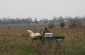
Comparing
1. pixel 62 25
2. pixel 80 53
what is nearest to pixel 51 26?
pixel 62 25

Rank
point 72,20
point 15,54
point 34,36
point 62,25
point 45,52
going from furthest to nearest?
point 62,25
point 72,20
point 34,36
point 15,54
point 45,52

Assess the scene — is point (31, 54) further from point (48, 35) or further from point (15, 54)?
point (48, 35)

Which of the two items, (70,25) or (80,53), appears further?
(70,25)

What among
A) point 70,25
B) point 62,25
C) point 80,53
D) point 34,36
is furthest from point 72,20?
point 80,53

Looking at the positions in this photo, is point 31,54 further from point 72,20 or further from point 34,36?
point 72,20

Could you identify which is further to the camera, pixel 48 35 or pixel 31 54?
pixel 48 35

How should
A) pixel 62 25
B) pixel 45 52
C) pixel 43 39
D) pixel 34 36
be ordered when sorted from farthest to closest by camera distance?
1. pixel 62 25
2. pixel 34 36
3. pixel 43 39
4. pixel 45 52

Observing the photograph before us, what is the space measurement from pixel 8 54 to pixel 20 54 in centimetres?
63

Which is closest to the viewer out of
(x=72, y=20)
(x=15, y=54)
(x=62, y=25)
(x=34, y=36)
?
(x=15, y=54)

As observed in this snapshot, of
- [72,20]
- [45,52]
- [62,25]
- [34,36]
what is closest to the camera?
[45,52]

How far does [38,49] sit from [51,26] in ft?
125

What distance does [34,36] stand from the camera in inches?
577

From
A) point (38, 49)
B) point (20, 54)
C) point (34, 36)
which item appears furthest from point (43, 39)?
point (38, 49)

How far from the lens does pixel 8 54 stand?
10906 mm
